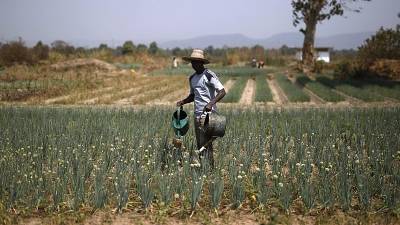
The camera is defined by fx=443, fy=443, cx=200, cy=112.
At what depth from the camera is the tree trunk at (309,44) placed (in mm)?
27172

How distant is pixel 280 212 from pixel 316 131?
325 cm

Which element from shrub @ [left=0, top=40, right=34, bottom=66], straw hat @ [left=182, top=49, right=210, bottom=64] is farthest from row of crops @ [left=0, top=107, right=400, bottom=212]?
shrub @ [left=0, top=40, right=34, bottom=66]

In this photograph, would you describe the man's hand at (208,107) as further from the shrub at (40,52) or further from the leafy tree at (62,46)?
the leafy tree at (62,46)

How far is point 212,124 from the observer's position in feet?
16.5

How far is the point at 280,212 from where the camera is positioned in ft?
14.1

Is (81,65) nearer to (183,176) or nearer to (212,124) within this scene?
(212,124)

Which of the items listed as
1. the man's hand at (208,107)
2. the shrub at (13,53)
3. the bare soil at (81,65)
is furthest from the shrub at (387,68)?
the shrub at (13,53)

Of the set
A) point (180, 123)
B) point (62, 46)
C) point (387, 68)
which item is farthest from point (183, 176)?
point (62, 46)

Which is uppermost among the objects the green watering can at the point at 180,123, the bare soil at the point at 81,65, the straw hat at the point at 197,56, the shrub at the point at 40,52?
the shrub at the point at 40,52

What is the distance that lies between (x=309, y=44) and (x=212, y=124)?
24576 mm

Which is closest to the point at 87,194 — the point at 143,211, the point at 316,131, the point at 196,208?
the point at 143,211

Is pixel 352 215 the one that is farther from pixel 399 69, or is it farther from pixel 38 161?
pixel 399 69

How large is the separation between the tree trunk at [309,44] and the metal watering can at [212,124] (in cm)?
2349

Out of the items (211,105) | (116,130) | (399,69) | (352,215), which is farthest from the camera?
(399,69)
